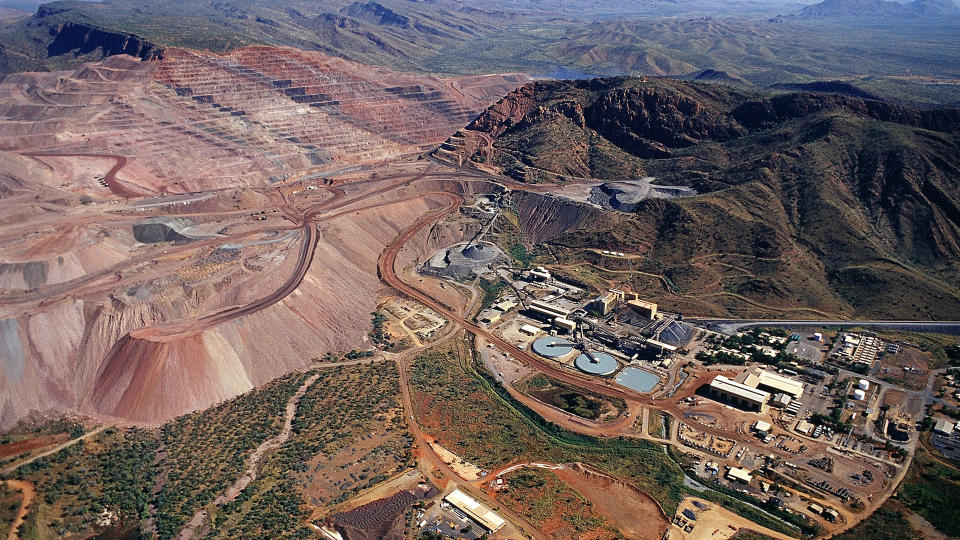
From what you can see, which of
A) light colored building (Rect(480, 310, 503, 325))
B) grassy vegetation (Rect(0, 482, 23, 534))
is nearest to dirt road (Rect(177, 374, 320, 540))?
grassy vegetation (Rect(0, 482, 23, 534))

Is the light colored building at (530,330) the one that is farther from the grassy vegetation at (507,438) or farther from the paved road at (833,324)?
the paved road at (833,324)

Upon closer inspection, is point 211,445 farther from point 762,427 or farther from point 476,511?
point 762,427

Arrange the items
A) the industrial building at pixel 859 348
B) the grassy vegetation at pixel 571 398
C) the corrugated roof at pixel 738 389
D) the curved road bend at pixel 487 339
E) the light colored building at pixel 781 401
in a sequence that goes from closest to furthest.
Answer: the curved road bend at pixel 487 339 < the corrugated roof at pixel 738 389 < the light colored building at pixel 781 401 < the grassy vegetation at pixel 571 398 < the industrial building at pixel 859 348

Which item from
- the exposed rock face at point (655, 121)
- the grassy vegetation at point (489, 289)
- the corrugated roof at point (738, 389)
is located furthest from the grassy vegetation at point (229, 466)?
the exposed rock face at point (655, 121)

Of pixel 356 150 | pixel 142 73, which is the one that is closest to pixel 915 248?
pixel 356 150

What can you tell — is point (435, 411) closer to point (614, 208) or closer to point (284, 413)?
point (284, 413)
